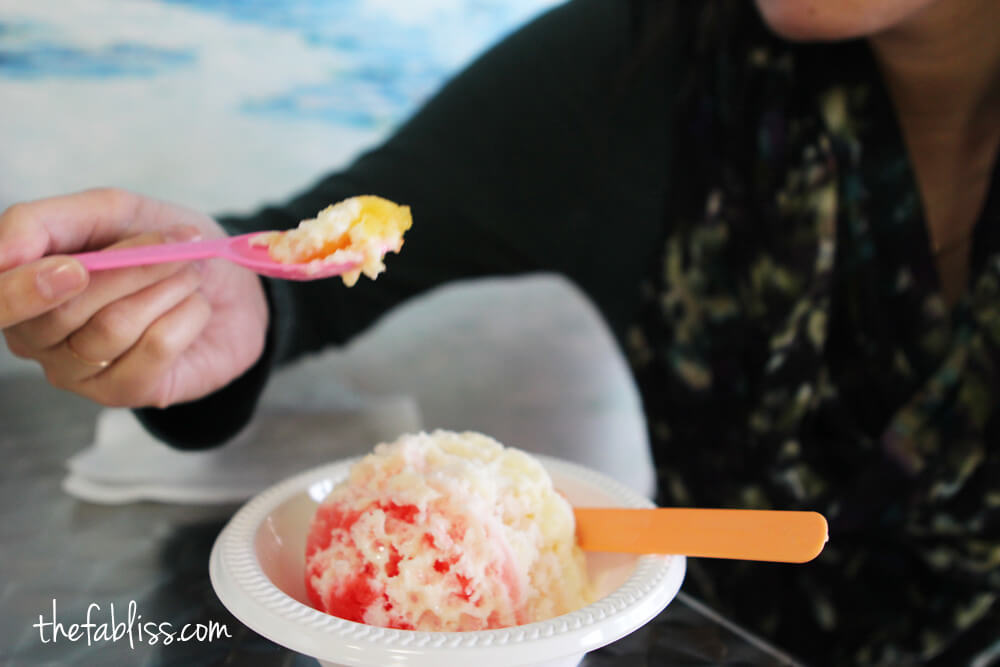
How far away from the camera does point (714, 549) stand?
1.45ft

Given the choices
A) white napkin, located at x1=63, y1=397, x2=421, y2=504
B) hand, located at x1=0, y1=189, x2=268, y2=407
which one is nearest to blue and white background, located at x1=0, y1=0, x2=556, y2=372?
white napkin, located at x1=63, y1=397, x2=421, y2=504

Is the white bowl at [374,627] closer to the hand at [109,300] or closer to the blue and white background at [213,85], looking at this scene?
the hand at [109,300]

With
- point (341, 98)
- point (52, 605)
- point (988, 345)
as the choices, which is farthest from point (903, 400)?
point (341, 98)

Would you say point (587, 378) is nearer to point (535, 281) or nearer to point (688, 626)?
point (535, 281)

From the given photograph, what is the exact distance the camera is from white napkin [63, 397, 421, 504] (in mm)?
808

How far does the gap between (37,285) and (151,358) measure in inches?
4.9

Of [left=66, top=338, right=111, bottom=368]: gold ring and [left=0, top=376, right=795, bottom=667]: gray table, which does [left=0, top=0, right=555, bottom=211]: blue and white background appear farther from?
[left=66, top=338, right=111, bottom=368]: gold ring

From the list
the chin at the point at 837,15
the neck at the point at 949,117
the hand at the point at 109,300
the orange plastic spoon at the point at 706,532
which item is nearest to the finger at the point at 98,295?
the hand at the point at 109,300

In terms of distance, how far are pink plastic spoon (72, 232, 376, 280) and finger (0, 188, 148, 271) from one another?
50mm

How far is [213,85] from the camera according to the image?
1202mm

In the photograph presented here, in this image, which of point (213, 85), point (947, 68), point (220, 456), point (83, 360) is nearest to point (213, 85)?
point (213, 85)

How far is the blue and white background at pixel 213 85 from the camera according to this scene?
3.58 feet

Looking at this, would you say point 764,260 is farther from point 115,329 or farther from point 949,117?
point 115,329

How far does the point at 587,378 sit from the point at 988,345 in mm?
763
